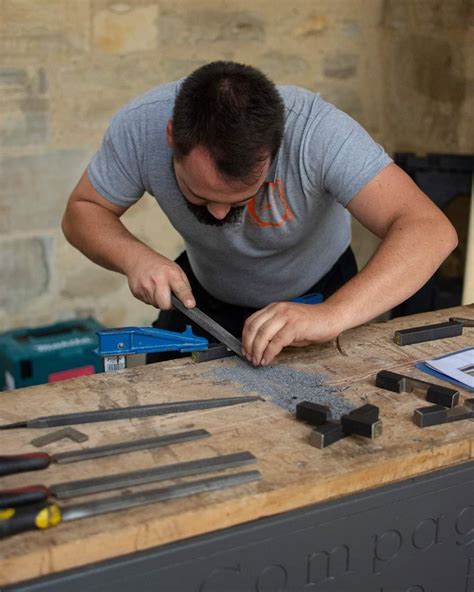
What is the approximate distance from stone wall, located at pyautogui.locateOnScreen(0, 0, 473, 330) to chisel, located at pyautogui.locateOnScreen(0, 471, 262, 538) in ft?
8.50

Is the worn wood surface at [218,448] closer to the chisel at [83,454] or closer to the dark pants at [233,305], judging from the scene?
the chisel at [83,454]

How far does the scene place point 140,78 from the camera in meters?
4.07

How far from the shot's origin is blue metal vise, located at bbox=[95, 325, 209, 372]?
219 centimetres

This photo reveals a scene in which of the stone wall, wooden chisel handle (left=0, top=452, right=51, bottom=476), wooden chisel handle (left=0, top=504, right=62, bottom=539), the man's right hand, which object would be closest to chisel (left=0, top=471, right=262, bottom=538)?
wooden chisel handle (left=0, top=504, right=62, bottom=539)

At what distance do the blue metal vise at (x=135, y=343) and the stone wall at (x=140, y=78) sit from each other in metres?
1.92

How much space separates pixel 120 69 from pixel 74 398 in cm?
239

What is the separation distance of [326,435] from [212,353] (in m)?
0.54

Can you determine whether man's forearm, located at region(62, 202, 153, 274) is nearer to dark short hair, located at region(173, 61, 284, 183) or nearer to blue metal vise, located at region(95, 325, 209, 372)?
blue metal vise, located at region(95, 325, 209, 372)

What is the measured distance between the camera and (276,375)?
2143 millimetres

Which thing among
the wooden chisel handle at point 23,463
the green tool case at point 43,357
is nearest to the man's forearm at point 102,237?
the wooden chisel handle at point 23,463

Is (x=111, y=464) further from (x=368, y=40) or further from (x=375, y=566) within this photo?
(x=368, y=40)

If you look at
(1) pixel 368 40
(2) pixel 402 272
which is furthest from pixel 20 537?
(1) pixel 368 40

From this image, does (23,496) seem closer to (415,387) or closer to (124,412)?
(124,412)

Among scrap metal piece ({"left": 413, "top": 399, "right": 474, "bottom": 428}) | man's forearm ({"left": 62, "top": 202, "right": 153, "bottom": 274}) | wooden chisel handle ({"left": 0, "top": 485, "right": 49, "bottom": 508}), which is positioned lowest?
wooden chisel handle ({"left": 0, "top": 485, "right": 49, "bottom": 508})
